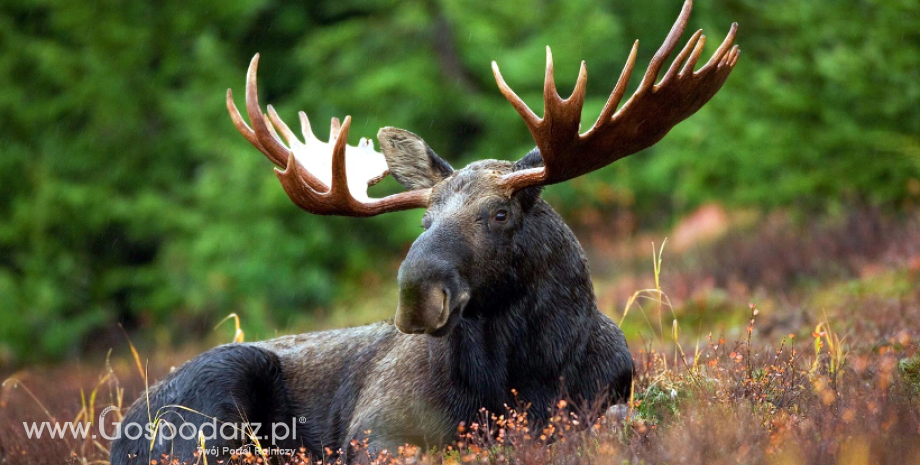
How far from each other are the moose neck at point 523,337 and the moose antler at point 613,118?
320mm

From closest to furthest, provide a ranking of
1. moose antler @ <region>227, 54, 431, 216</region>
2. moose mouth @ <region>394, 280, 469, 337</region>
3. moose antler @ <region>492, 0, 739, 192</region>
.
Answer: moose mouth @ <region>394, 280, 469, 337</region>, moose antler @ <region>492, 0, 739, 192</region>, moose antler @ <region>227, 54, 431, 216</region>

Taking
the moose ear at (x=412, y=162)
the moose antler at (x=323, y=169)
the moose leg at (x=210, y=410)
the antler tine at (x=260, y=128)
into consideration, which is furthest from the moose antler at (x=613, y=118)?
the moose leg at (x=210, y=410)

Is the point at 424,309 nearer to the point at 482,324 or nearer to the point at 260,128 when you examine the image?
the point at 482,324

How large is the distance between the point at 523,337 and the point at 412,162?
43.4 inches

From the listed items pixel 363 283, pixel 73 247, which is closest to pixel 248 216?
pixel 363 283

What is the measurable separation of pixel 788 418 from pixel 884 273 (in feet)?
17.6

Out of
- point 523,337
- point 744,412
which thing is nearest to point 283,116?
point 523,337

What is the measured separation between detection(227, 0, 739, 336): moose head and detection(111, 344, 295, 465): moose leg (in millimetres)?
1012

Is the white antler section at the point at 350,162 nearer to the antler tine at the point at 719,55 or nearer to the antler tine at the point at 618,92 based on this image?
the antler tine at the point at 618,92

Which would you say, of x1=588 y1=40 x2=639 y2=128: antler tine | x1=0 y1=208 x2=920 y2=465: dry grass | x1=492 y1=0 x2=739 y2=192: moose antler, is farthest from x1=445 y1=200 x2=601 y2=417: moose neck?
x1=588 y1=40 x2=639 y2=128: antler tine

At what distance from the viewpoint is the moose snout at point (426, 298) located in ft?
12.2

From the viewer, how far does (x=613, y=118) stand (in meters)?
4.06

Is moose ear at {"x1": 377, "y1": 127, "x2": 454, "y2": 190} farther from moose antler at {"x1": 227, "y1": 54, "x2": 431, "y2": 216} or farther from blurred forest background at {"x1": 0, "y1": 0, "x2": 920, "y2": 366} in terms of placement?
blurred forest background at {"x1": 0, "y1": 0, "x2": 920, "y2": 366}

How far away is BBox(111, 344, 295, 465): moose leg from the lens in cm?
456
